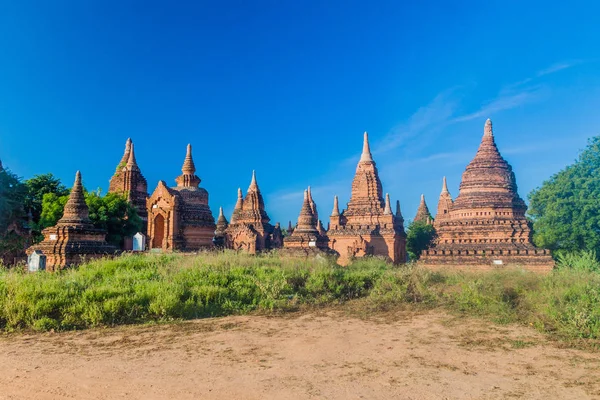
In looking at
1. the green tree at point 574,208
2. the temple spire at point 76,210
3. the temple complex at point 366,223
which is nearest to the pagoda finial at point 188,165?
the temple complex at point 366,223

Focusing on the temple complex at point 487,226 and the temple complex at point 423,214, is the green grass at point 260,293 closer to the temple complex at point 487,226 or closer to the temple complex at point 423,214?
the temple complex at point 487,226

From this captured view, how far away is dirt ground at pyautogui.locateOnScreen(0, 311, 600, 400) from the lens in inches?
232

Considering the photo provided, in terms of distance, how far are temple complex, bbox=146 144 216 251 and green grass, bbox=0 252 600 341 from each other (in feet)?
44.8

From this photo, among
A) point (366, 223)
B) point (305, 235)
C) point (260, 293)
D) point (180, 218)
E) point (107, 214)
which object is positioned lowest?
point (260, 293)

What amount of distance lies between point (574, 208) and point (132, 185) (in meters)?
28.1

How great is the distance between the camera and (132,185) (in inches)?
1358

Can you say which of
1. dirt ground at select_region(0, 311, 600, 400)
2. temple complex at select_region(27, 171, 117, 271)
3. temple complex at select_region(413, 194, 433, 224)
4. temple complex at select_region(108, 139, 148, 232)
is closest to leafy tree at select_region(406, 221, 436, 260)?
temple complex at select_region(413, 194, 433, 224)

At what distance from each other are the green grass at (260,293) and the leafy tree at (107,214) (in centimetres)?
1303

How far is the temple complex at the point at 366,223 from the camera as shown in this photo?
3155cm

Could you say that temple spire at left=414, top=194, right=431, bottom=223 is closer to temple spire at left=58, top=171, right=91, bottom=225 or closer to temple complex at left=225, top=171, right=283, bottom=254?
temple complex at left=225, top=171, right=283, bottom=254

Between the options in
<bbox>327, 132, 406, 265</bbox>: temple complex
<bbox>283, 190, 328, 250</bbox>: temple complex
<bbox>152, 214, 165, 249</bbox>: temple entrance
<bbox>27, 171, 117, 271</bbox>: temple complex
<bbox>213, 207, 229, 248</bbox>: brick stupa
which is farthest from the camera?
<bbox>213, 207, 229, 248</bbox>: brick stupa

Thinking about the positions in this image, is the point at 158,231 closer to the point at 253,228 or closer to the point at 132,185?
the point at 132,185

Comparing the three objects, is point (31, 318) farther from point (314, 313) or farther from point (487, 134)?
point (487, 134)

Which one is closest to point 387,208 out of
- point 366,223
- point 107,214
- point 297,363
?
point 366,223
